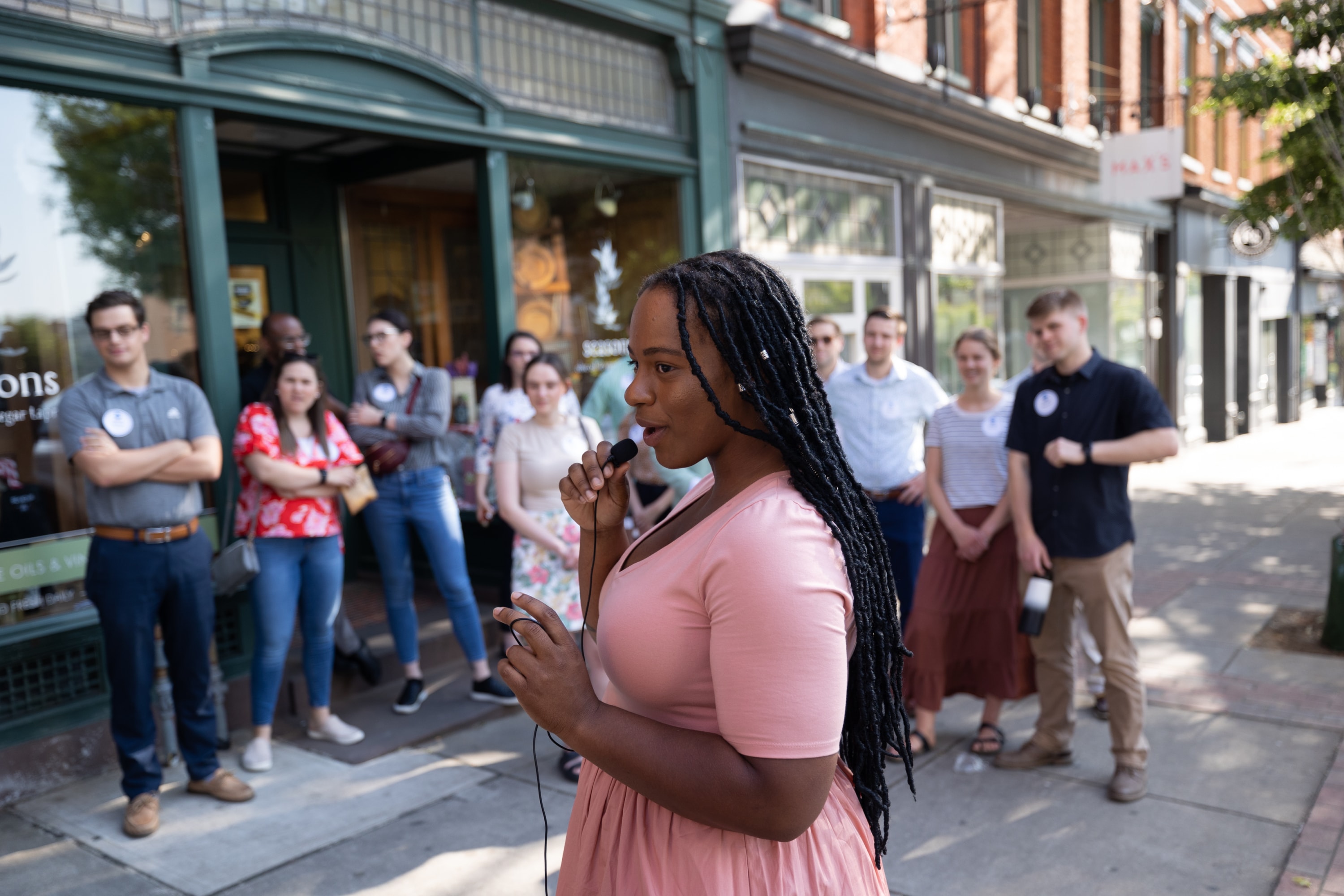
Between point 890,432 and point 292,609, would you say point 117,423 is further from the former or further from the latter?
point 890,432

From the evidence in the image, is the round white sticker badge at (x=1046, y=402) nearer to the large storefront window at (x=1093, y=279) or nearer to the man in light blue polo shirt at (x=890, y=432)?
the man in light blue polo shirt at (x=890, y=432)

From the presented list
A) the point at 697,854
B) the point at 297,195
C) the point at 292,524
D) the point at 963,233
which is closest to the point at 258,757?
the point at 292,524

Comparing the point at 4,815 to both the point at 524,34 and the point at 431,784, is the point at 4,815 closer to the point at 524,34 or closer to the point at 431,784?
the point at 431,784

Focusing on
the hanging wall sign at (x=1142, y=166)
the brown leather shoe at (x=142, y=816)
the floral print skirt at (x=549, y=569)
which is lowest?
the brown leather shoe at (x=142, y=816)

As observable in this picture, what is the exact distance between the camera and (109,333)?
159 inches

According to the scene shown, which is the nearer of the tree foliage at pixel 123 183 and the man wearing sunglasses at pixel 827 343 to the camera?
the tree foliage at pixel 123 183

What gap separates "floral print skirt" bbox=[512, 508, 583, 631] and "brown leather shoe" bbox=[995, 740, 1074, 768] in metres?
2.05

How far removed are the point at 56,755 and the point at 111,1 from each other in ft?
11.1

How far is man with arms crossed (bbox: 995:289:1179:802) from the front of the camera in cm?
421

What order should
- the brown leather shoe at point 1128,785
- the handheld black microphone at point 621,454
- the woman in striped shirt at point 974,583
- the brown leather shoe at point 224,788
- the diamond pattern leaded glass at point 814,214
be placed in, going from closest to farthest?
the handheld black microphone at point 621,454 → the brown leather shoe at point 1128,785 → the brown leather shoe at point 224,788 → the woman in striped shirt at point 974,583 → the diamond pattern leaded glass at point 814,214

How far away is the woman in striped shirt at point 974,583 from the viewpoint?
4.74m

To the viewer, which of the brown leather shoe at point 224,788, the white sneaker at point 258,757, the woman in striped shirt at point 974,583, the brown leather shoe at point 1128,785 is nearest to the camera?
the brown leather shoe at point 1128,785

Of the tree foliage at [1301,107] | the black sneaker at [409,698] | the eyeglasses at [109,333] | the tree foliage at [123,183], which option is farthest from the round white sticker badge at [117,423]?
the tree foliage at [1301,107]

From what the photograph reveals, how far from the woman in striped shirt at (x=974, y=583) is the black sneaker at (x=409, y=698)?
2.57m
